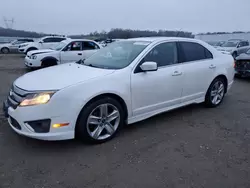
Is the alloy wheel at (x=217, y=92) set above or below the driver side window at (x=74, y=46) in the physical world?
below

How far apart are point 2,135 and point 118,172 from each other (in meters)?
2.10

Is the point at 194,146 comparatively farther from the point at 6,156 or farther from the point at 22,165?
the point at 6,156

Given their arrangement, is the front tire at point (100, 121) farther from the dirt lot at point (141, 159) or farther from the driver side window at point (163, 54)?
the driver side window at point (163, 54)

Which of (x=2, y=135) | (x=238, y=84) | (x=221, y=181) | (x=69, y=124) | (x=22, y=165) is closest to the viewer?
(x=221, y=181)

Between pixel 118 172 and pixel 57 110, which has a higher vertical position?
pixel 57 110

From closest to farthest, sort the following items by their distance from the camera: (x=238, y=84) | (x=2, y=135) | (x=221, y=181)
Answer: (x=221, y=181) < (x=2, y=135) < (x=238, y=84)

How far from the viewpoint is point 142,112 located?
3.67 metres

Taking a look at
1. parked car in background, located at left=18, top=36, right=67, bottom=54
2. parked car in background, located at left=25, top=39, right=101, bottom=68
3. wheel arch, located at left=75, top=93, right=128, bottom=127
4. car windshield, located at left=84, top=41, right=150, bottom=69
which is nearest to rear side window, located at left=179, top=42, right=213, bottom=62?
car windshield, located at left=84, top=41, right=150, bottom=69

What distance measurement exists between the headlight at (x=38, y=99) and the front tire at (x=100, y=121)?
1.65 feet

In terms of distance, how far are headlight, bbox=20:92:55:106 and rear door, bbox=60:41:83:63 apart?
7270mm

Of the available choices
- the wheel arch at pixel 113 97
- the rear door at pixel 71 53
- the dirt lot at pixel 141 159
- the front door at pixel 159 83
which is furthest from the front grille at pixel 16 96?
the rear door at pixel 71 53

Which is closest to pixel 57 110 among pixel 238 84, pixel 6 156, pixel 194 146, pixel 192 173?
pixel 6 156

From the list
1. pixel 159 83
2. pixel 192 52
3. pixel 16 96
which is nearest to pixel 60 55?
pixel 192 52

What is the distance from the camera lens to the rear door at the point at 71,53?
9.80 metres
